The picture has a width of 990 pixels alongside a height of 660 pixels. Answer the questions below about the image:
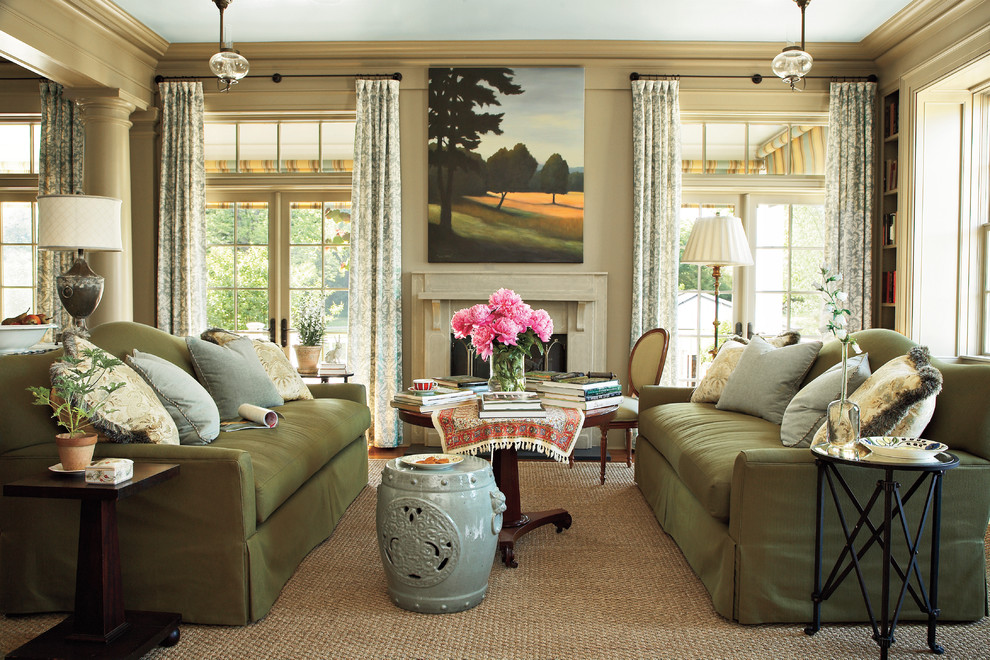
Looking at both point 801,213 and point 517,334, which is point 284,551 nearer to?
point 517,334

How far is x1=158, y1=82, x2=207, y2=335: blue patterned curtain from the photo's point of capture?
214 inches

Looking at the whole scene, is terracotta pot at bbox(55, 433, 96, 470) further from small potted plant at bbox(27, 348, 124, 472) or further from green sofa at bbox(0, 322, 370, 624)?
green sofa at bbox(0, 322, 370, 624)

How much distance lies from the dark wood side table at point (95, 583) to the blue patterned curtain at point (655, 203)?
392cm

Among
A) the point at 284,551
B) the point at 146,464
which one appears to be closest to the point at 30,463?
the point at 146,464

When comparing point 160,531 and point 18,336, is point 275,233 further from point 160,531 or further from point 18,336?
point 160,531

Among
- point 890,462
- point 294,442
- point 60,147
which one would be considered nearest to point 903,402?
point 890,462

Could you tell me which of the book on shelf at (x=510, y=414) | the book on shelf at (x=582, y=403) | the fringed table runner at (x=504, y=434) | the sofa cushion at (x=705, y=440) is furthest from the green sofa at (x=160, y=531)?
the sofa cushion at (x=705, y=440)

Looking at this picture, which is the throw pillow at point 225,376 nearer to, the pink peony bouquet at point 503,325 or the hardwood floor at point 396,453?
the pink peony bouquet at point 503,325

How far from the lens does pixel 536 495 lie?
4.00 metres

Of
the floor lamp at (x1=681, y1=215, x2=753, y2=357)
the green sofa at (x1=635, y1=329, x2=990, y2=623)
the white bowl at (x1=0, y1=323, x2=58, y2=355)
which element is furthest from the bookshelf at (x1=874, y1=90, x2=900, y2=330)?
the white bowl at (x1=0, y1=323, x2=58, y2=355)

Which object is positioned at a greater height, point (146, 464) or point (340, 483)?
point (146, 464)

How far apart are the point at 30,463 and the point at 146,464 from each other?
0.44 m

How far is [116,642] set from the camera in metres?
2.09

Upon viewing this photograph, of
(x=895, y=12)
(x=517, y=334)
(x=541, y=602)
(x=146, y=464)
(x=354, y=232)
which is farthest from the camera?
(x=354, y=232)
